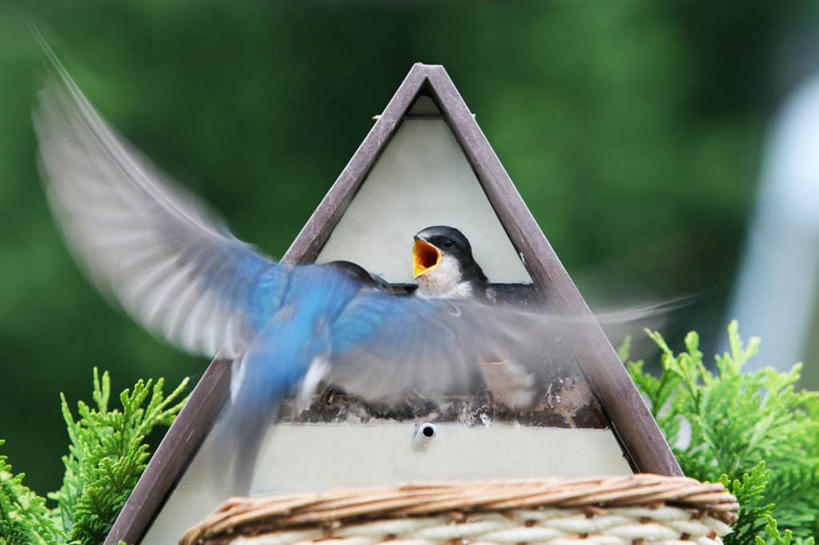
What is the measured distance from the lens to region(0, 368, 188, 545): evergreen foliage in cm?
100

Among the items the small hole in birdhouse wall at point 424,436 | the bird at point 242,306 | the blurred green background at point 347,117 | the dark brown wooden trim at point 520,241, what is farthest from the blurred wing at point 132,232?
the blurred green background at point 347,117

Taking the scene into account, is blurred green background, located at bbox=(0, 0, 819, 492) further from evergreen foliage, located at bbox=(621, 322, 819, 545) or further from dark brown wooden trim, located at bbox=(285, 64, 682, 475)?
dark brown wooden trim, located at bbox=(285, 64, 682, 475)

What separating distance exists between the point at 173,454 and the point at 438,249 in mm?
353

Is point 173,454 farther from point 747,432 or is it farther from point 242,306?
point 747,432

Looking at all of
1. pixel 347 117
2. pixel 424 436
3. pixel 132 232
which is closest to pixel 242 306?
pixel 132 232

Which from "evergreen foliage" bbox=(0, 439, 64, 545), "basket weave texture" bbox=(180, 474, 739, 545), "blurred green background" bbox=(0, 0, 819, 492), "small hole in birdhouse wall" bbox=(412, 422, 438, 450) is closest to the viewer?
"basket weave texture" bbox=(180, 474, 739, 545)

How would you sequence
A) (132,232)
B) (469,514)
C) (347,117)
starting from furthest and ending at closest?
(347,117), (132,232), (469,514)

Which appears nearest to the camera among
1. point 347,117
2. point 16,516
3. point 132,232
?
point 16,516

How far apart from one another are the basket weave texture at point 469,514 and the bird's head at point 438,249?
33cm

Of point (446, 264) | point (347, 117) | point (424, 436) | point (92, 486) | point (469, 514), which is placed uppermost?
point (347, 117)

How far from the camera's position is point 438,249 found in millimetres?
1151

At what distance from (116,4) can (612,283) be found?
154 cm

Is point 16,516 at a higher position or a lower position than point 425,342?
lower

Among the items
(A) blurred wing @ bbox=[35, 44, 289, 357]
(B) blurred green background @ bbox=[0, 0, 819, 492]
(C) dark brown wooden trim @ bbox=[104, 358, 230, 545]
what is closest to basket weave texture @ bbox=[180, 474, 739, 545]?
(C) dark brown wooden trim @ bbox=[104, 358, 230, 545]
